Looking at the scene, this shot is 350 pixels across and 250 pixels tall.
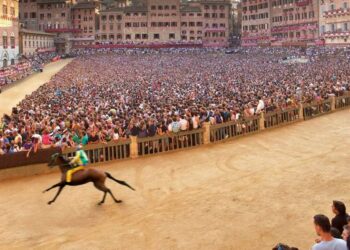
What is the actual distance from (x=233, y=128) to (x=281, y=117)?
13.2ft

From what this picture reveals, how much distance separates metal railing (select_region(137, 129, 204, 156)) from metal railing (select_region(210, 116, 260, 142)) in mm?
710

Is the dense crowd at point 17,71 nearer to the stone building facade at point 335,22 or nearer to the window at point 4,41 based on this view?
the window at point 4,41

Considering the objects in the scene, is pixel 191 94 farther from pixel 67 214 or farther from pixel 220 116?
pixel 67 214

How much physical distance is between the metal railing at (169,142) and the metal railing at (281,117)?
187 inches

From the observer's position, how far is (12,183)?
15.1 meters

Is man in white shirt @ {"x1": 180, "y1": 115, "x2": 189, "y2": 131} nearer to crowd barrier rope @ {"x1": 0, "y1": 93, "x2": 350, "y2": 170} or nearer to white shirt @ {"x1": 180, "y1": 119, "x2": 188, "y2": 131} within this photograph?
white shirt @ {"x1": 180, "y1": 119, "x2": 188, "y2": 131}

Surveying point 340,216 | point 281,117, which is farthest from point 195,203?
point 281,117

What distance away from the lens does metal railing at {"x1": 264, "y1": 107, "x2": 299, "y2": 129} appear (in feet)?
72.8

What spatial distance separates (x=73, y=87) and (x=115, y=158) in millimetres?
22157

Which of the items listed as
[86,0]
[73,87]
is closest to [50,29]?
[86,0]

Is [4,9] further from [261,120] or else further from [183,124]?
A: [183,124]

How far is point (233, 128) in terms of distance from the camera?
2028 centimetres

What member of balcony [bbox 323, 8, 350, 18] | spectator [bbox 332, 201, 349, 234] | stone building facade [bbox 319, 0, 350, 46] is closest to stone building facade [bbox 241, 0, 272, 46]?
stone building facade [bbox 319, 0, 350, 46]

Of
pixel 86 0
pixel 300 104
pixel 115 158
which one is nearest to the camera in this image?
pixel 115 158
